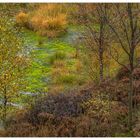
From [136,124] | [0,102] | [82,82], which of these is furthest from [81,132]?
[82,82]

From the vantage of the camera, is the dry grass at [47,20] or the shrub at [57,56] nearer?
the shrub at [57,56]

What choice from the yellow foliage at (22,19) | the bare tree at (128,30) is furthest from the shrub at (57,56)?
the yellow foliage at (22,19)

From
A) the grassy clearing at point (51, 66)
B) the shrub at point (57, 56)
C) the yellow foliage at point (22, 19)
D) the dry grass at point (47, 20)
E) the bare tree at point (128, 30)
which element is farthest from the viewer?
the yellow foliage at point (22, 19)

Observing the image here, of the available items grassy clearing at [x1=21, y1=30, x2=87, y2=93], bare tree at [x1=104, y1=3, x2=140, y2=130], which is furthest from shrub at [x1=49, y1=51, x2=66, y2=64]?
bare tree at [x1=104, y1=3, x2=140, y2=130]

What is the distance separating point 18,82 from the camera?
12727 millimetres

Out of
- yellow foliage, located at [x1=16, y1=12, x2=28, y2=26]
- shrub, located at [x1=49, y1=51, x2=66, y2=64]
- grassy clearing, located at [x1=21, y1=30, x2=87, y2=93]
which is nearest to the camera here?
grassy clearing, located at [x1=21, y1=30, x2=87, y2=93]

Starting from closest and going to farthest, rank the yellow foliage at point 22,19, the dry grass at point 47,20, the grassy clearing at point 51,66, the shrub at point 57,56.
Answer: the grassy clearing at point 51,66 < the shrub at point 57,56 < the dry grass at point 47,20 < the yellow foliage at point 22,19

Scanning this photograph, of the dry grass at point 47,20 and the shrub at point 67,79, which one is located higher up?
the dry grass at point 47,20

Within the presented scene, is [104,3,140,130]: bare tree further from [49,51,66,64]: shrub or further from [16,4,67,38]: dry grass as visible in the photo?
[16,4,67,38]: dry grass

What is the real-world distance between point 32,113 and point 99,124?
78.7 inches

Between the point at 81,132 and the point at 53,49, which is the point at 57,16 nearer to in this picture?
the point at 53,49

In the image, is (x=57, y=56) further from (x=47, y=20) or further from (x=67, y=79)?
(x=47, y=20)

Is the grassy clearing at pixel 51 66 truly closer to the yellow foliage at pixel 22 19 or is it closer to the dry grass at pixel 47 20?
the dry grass at pixel 47 20

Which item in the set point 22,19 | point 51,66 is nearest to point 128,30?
point 51,66
